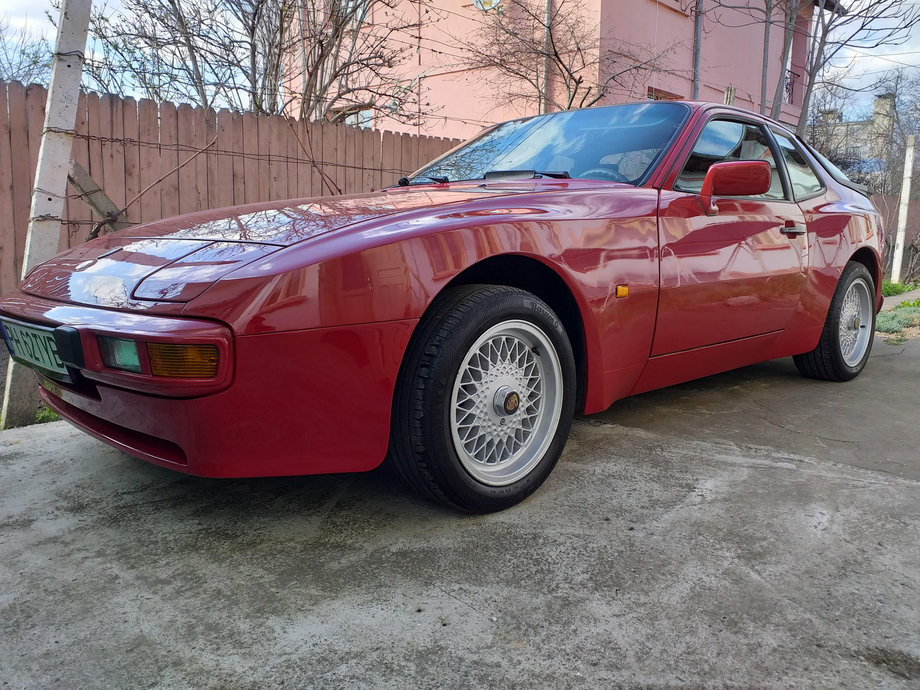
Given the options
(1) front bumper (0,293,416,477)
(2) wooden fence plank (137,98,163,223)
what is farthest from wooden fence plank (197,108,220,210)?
(1) front bumper (0,293,416,477)

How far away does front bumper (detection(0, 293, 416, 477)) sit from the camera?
5.74ft

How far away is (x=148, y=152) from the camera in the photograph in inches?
211

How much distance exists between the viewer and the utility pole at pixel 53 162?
328 centimetres

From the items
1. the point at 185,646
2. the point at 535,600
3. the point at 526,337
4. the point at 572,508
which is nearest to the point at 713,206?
the point at 526,337

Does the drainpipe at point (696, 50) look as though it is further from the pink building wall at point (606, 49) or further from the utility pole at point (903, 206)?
the utility pole at point (903, 206)

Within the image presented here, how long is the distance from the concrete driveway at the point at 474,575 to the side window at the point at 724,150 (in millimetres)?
1123

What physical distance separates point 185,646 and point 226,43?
742 cm

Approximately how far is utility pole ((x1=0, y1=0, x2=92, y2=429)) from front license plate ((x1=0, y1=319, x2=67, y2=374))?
1.08 meters

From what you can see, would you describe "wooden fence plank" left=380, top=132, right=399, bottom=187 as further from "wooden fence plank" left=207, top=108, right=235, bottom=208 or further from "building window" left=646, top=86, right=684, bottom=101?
"building window" left=646, top=86, right=684, bottom=101

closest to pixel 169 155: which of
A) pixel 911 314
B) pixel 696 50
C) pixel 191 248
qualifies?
pixel 191 248

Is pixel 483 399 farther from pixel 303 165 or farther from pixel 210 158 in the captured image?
pixel 303 165

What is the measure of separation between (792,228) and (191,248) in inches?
106

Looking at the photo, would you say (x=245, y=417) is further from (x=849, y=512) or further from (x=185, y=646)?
(x=849, y=512)

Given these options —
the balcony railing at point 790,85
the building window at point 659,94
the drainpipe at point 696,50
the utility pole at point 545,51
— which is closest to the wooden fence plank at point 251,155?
the utility pole at point 545,51
